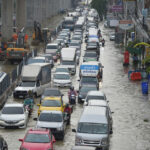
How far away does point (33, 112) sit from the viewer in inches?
1486

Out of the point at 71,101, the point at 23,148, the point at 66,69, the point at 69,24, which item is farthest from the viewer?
the point at 69,24

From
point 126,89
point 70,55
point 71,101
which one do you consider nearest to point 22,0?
point 70,55

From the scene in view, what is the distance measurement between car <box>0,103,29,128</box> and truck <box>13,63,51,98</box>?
29.3ft

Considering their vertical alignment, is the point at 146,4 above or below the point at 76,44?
above

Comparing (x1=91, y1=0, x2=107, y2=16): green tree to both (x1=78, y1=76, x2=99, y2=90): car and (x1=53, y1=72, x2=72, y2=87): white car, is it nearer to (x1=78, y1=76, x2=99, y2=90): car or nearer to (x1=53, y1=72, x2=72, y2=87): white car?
(x1=53, y1=72, x2=72, y2=87): white car

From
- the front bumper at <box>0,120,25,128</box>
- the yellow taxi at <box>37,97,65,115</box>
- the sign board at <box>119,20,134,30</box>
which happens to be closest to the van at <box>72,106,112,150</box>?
the front bumper at <box>0,120,25,128</box>

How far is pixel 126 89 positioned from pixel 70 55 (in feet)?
35.7

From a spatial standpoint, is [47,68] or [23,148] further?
[47,68]

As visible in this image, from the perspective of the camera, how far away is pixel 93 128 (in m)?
28.0

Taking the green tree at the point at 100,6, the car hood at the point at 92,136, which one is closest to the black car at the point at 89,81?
the car hood at the point at 92,136

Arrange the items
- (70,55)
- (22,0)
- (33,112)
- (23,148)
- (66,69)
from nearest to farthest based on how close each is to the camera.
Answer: (23,148)
(33,112)
(66,69)
(70,55)
(22,0)

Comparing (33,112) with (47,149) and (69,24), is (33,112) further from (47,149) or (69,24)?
(69,24)

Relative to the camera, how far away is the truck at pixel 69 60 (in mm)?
56444

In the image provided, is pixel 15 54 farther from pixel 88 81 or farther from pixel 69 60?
pixel 88 81
